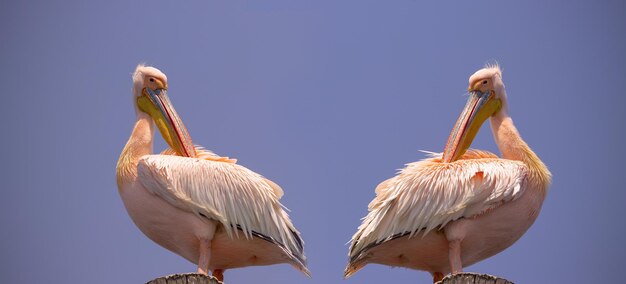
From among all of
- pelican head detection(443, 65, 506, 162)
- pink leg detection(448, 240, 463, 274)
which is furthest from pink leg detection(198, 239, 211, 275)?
pelican head detection(443, 65, 506, 162)

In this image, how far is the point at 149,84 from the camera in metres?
13.9

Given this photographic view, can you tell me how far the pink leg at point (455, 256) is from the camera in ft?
40.8

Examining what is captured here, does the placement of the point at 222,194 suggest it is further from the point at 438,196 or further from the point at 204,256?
the point at 438,196

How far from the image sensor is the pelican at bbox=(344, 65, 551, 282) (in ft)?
41.0

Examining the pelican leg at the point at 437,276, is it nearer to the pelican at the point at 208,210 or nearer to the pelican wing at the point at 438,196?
the pelican wing at the point at 438,196

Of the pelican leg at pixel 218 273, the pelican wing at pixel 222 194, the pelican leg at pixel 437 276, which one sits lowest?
the pelican leg at pixel 218 273

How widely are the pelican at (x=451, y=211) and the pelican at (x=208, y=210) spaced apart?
910 millimetres

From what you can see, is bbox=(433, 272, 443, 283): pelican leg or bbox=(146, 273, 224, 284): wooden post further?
bbox=(433, 272, 443, 283): pelican leg

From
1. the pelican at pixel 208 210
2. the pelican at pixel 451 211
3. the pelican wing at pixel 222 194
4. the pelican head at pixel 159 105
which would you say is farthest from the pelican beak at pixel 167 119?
the pelican at pixel 451 211

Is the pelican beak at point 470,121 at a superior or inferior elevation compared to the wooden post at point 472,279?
superior

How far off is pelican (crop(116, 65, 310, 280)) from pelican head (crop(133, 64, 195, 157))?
0.30 metres

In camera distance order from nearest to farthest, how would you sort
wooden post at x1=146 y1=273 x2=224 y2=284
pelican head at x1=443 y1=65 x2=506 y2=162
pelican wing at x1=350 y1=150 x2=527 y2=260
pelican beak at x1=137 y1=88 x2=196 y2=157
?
1. wooden post at x1=146 y1=273 x2=224 y2=284
2. pelican wing at x1=350 y1=150 x2=527 y2=260
3. pelican beak at x1=137 y1=88 x2=196 y2=157
4. pelican head at x1=443 y1=65 x2=506 y2=162

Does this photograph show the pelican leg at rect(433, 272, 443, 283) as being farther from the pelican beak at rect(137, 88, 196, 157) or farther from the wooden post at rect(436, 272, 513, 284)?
the pelican beak at rect(137, 88, 196, 157)

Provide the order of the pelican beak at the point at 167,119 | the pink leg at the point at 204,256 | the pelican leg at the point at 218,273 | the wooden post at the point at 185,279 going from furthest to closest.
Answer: the pelican beak at the point at 167,119, the pelican leg at the point at 218,273, the pink leg at the point at 204,256, the wooden post at the point at 185,279
